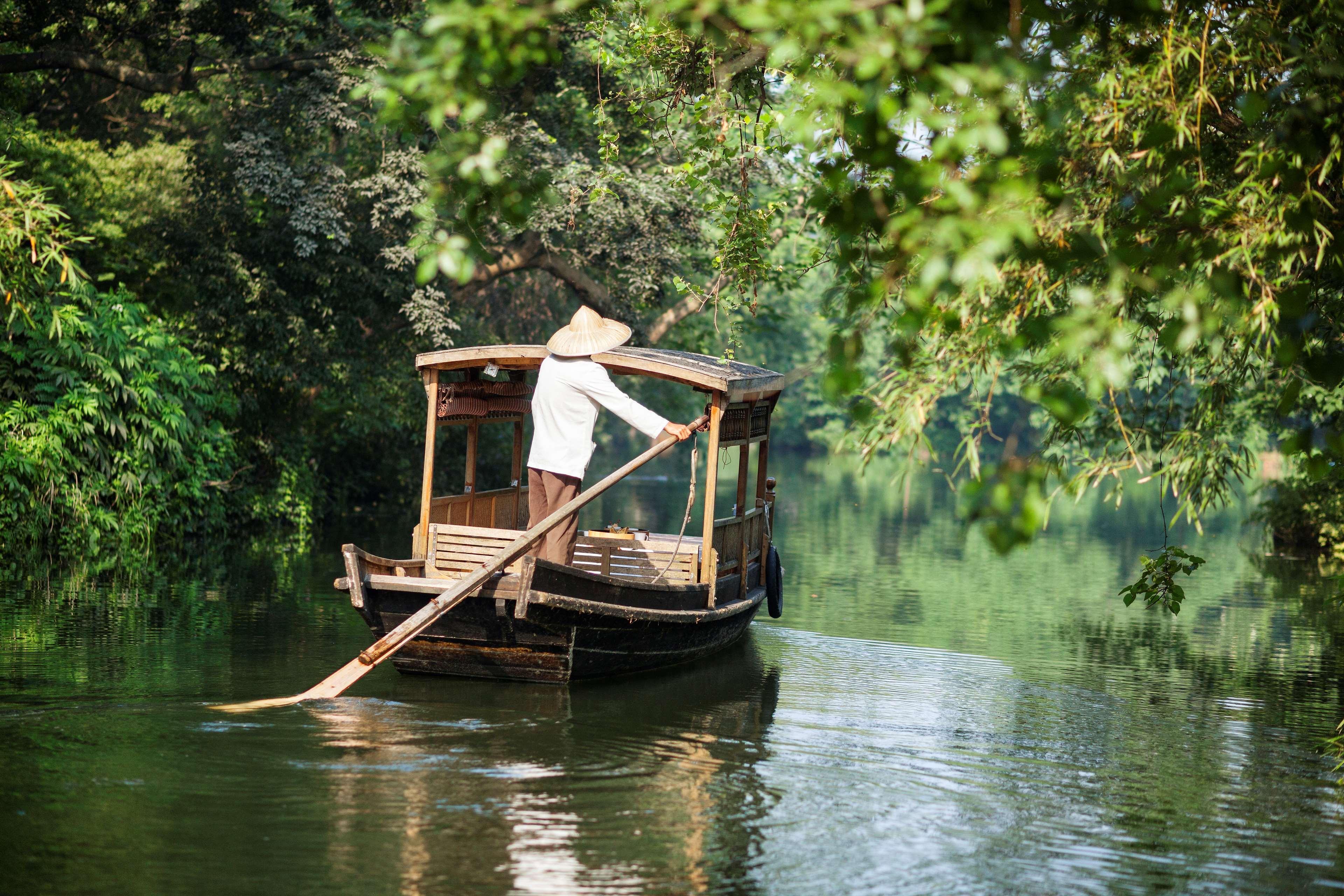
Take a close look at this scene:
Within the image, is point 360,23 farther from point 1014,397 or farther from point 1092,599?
point 1014,397

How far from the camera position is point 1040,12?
152 inches

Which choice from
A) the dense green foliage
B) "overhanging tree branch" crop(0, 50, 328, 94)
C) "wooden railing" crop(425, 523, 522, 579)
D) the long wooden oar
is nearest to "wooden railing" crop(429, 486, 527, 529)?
"wooden railing" crop(425, 523, 522, 579)

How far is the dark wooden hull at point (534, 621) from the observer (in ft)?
27.8

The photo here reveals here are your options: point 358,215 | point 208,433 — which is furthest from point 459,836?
point 358,215

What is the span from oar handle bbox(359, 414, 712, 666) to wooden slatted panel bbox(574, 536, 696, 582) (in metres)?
1.21

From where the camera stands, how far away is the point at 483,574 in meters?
8.22

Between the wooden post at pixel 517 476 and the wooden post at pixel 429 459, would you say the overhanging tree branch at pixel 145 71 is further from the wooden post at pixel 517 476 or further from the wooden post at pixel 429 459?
the wooden post at pixel 429 459

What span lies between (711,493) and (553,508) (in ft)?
3.56

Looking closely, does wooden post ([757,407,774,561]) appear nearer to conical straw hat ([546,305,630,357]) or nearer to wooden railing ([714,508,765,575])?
wooden railing ([714,508,765,575])

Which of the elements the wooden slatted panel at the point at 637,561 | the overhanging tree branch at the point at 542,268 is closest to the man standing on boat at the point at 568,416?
the wooden slatted panel at the point at 637,561

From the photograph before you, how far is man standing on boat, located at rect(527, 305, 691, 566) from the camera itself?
919cm

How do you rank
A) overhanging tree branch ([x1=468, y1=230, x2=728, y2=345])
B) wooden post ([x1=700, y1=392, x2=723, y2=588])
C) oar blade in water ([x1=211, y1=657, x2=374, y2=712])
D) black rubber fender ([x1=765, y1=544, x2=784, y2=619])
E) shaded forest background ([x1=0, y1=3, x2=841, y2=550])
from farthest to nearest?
overhanging tree branch ([x1=468, y1=230, x2=728, y2=345]) < shaded forest background ([x1=0, y1=3, x2=841, y2=550]) < black rubber fender ([x1=765, y1=544, x2=784, y2=619]) < wooden post ([x1=700, y1=392, x2=723, y2=588]) < oar blade in water ([x1=211, y1=657, x2=374, y2=712])

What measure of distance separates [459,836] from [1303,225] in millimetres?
3933

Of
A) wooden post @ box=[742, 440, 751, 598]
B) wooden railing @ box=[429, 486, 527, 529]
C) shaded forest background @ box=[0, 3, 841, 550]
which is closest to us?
wooden railing @ box=[429, 486, 527, 529]
